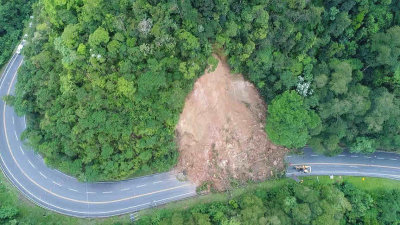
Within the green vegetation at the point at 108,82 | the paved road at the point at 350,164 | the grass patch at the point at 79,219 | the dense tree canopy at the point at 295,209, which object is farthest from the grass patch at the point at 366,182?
the green vegetation at the point at 108,82

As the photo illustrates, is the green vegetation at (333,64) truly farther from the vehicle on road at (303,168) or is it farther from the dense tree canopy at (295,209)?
the dense tree canopy at (295,209)

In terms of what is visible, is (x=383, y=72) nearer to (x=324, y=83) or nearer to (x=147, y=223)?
(x=324, y=83)

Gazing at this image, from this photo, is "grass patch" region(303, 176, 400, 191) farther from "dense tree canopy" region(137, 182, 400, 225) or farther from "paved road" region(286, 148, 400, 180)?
"dense tree canopy" region(137, 182, 400, 225)

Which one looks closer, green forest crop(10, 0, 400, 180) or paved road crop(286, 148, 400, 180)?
green forest crop(10, 0, 400, 180)

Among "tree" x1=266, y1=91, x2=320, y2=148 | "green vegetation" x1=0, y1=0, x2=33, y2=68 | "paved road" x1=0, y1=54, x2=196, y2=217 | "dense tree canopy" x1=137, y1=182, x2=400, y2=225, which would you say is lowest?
"dense tree canopy" x1=137, y1=182, x2=400, y2=225

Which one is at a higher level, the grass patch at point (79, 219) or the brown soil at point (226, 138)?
the brown soil at point (226, 138)

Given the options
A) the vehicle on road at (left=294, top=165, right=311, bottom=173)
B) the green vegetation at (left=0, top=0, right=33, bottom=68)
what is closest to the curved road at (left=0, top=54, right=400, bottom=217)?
the green vegetation at (left=0, top=0, right=33, bottom=68)

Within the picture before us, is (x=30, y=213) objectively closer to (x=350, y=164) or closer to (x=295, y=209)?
(x=295, y=209)
